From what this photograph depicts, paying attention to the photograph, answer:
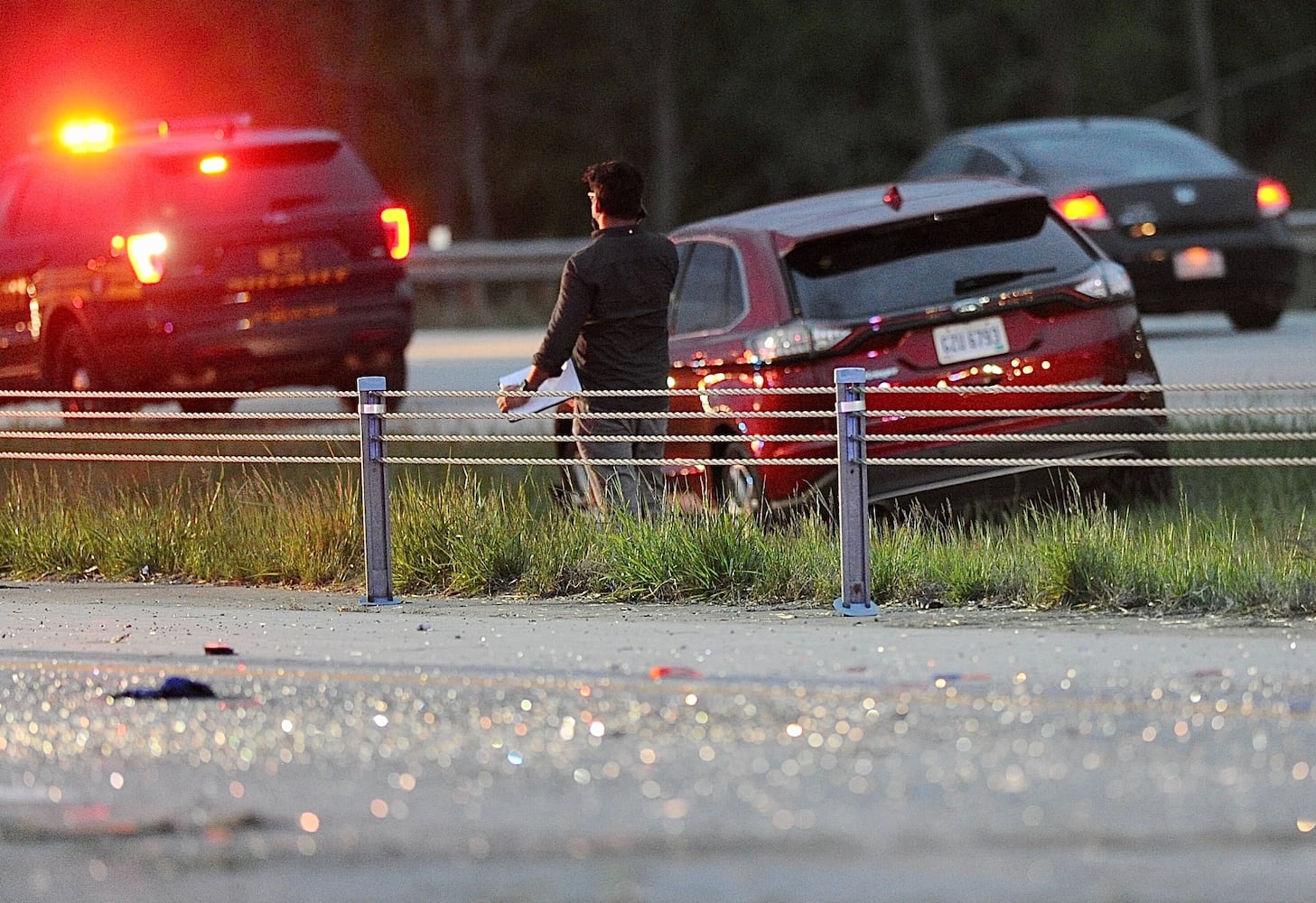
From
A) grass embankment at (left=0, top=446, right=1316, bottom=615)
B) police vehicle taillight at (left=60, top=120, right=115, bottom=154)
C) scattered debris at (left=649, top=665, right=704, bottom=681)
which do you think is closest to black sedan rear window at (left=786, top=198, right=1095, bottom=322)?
grass embankment at (left=0, top=446, right=1316, bottom=615)

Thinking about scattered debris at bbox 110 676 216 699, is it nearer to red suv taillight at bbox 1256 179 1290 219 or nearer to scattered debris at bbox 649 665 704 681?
scattered debris at bbox 649 665 704 681

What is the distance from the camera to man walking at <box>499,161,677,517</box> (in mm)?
10289

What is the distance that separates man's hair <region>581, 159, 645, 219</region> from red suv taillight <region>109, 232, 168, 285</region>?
19.1ft

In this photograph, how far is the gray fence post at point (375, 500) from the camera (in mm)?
10086

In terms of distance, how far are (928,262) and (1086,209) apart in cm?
773

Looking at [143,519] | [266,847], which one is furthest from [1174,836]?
[143,519]

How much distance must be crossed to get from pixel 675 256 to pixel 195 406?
6823 millimetres

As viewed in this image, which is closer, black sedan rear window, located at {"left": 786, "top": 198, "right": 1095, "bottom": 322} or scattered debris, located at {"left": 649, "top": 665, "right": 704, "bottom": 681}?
scattered debris, located at {"left": 649, "top": 665, "right": 704, "bottom": 681}

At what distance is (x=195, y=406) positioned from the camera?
54.3 ft

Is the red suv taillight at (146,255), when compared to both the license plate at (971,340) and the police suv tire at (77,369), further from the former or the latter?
the license plate at (971,340)

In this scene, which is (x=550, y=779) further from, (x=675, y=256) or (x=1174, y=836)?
(x=675, y=256)

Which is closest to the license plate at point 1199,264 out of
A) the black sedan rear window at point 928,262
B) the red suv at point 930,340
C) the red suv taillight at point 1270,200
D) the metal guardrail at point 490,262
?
the red suv taillight at point 1270,200

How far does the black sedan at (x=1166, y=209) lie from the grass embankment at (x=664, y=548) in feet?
18.6

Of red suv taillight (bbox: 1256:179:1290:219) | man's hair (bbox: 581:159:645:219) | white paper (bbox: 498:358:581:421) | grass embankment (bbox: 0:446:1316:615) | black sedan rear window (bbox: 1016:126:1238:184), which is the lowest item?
grass embankment (bbox: 0:446:1316:615)
